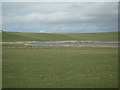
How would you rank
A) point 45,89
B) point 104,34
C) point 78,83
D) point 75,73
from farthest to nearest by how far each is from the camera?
point 104,34 < point 75,73 < point 78,83 < point 45,89

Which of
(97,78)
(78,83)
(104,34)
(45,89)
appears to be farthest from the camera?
(104,34)

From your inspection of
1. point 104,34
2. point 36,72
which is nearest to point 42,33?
point 104,34

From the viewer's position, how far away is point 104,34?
74.7 metres

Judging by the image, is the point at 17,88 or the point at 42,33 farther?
the point at 42,33

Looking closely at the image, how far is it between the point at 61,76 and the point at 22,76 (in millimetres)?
2143

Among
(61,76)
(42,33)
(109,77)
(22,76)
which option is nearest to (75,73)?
(61,76)

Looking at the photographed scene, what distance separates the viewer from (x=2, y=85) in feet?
30.3

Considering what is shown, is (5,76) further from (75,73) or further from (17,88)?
(75,73)

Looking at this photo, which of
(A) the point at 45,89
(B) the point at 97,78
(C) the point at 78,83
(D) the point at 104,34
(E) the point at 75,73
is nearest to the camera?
(A) the point at 45,89

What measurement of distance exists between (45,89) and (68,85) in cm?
113

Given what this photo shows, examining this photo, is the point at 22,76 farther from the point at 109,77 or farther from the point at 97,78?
the point at 109,77

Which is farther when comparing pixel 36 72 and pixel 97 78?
pixel 36 72

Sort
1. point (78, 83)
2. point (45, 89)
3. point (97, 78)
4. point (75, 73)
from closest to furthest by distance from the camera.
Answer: point (45, 89), point (78, 83), point (97, 78), point (75, 73)

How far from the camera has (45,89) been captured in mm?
8453
